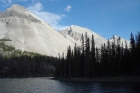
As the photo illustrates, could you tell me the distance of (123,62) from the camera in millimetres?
92438

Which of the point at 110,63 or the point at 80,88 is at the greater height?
the point at 110,63

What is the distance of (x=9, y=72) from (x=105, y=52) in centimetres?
11760

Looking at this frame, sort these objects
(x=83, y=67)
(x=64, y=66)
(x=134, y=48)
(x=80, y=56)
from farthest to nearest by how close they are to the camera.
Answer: (x=64, y=66) → (x=80, y=56) → (x=83, y=67) → (x=134, y=48)

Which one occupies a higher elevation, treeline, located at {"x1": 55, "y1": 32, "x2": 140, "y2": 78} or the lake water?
treeline, located at {"x1": 55, "y1": 32, "x2": 140, "y2": 78}

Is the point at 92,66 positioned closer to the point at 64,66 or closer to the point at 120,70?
the point at 120,70

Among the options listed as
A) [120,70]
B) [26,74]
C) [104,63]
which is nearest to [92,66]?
[104,63]

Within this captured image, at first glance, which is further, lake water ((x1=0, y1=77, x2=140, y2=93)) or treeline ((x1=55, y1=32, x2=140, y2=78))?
treeline ((x1=55, y1=32, x2=140, y2=78))

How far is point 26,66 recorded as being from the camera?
626 ft

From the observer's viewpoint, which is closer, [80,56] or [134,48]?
[134,48]

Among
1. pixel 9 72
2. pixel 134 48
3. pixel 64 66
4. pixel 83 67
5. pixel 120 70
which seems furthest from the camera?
pixel 9 72

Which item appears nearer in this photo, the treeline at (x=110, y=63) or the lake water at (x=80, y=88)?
the lake water at (x=80, y=88)

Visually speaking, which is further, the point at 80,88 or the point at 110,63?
the point at 110,63

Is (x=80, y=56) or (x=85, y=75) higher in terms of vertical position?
(x=80, y=56)

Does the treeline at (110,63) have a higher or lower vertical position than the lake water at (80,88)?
higher
